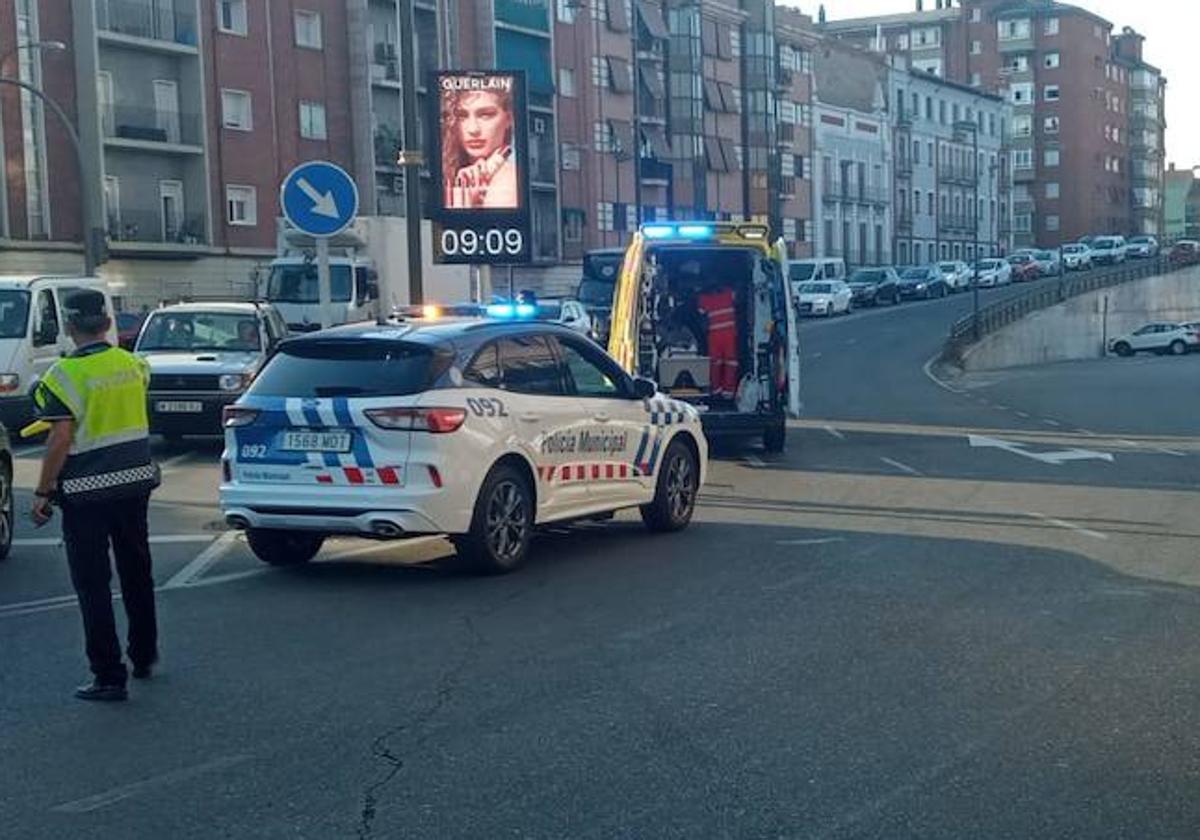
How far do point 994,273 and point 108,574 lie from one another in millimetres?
78819

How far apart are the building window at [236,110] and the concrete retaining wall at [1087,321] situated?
74.5ft

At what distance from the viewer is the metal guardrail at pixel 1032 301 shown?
51.0 meters

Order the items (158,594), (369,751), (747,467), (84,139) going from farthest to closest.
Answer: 1. (84,139)
2. (747,467)
3. (158,594)
4. (369,751)

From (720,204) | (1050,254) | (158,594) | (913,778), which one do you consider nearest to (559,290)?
(720,204)

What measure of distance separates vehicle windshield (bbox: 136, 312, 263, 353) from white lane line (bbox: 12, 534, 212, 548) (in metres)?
7.13

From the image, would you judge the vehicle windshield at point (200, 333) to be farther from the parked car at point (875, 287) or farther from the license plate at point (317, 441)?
the parked car at point (875, 287)

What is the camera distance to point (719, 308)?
19625 mm

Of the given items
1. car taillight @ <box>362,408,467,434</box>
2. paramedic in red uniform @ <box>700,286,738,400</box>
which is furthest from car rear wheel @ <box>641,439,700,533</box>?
paramedic in red uniform @ <box>700,286,738,400</box>

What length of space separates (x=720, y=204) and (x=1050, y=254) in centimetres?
2525

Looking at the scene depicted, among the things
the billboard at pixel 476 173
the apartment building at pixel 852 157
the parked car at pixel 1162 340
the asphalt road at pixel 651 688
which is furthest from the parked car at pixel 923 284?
the asphalt road at pixel 651 688

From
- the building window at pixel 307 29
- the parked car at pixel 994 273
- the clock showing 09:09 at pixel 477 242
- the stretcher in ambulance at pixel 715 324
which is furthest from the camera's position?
the parked car at pixel 994 273

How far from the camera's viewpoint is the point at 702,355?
19750 millimetres

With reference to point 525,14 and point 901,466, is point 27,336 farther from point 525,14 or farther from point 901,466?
point 525,14

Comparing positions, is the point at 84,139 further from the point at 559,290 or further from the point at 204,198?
the point at 559,290
